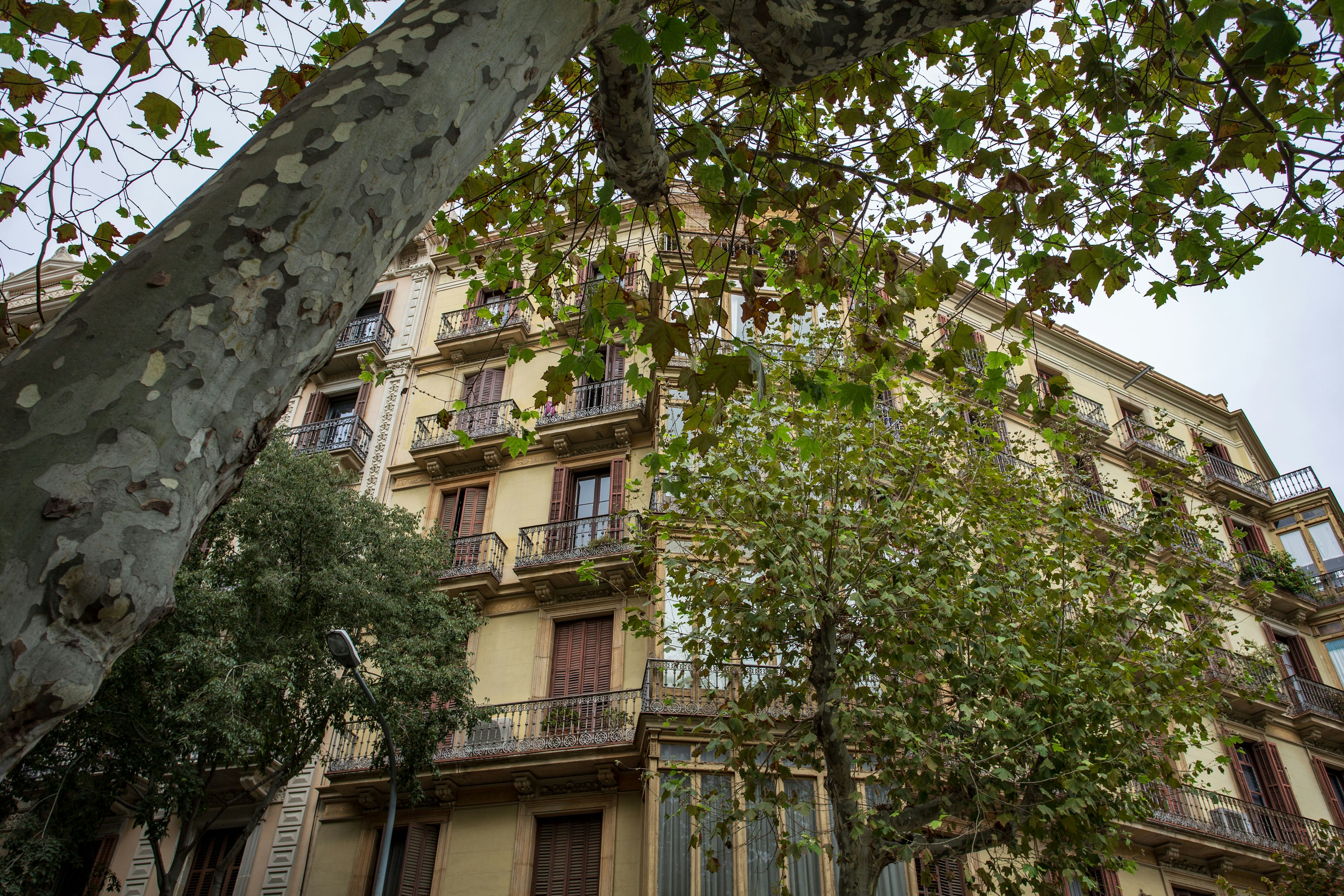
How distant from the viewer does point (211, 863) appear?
14.0 metres

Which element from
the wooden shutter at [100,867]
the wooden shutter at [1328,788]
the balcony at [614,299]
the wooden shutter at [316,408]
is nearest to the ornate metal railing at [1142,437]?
the wooden shutter at [1328,788]

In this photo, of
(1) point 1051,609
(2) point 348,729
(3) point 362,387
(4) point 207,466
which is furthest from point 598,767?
(4) point 207,466

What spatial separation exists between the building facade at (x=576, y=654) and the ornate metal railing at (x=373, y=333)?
0.07 metres

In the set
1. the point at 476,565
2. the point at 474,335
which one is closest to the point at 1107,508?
the point at 476,565

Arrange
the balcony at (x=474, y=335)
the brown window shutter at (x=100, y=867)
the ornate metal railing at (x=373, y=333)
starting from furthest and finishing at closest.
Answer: the ornate metal railing at (x=373, y=333)
the balcony at (x=474, y=335)
the brown window shutter at (x=100, y=867)

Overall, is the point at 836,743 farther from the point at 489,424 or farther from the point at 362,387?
the point at 362,387

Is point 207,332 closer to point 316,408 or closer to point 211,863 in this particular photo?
point 211,863

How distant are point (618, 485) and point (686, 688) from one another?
14.8ft

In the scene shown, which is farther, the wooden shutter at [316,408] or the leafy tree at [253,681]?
the wooden shutter at [316,408]

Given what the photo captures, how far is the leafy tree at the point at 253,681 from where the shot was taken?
10367mm

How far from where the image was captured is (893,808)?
919cm

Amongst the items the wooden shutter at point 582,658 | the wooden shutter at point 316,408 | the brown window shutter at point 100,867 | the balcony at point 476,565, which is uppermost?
the wooden shutter at point 316,408

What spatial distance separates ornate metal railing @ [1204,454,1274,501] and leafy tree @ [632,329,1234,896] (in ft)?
41.0

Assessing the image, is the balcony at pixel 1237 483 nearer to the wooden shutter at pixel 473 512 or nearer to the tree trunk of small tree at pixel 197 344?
the wooden shutter at pixel 473 512
